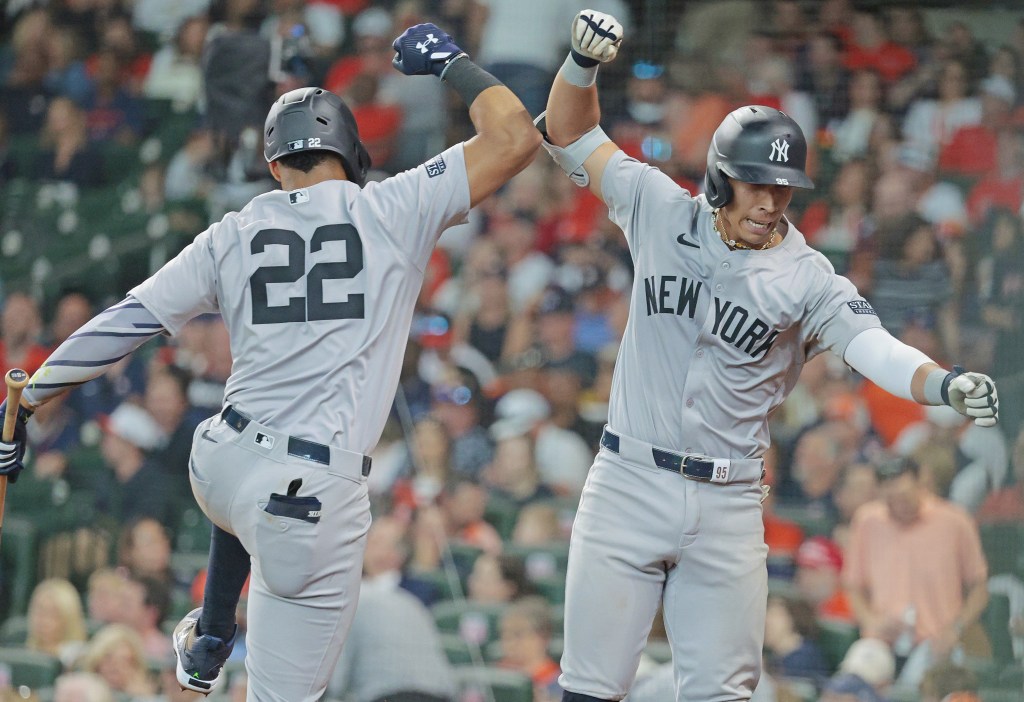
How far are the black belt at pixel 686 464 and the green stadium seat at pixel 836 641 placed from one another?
7.91ft

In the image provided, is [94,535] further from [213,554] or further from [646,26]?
[646,26]

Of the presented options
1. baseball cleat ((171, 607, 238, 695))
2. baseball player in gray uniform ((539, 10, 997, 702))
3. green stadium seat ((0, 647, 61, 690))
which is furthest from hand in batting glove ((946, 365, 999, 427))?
green stadium seat ((0, 647, 61, 690))

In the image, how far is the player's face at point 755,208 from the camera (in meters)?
3.25

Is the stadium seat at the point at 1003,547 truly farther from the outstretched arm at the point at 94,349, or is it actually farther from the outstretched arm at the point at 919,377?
the outstretched arm at the point at 94,349

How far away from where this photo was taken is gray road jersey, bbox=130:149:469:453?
10.9 ft

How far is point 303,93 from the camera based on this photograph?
3.52m

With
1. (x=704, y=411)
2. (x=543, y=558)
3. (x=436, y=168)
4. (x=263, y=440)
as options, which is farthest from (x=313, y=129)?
(x=543, y=558)

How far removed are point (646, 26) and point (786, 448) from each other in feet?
7.17

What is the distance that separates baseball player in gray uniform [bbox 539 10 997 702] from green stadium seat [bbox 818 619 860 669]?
2223 mm

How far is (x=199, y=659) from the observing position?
3723 mm

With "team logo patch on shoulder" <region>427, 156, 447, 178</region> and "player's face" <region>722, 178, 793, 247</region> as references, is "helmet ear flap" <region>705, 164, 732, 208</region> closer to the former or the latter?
"player's face" <region>722, 178, 793, 247</region>

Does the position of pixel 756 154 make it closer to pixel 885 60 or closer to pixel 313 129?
pixel 313 129

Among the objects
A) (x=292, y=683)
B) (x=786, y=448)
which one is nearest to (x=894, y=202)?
(x=786, y=448)

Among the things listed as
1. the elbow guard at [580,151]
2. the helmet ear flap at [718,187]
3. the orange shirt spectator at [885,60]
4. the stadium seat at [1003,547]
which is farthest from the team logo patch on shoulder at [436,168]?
the orange shirt spectator at [885,60]
